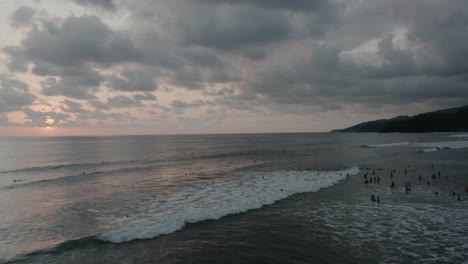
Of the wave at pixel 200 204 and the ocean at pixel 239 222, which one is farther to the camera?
the wave at pixel 200 204

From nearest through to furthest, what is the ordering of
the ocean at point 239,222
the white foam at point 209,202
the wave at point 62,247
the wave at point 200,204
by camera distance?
1. the ocean at point 239,222
2. the wave at point 62,247
3. the wave at point 200,204
4. the white foam at point 209,202

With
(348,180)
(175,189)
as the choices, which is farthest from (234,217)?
(348,180)

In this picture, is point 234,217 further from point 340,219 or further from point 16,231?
point 16,231

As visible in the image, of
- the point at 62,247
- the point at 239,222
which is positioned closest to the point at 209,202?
the point at 239,222

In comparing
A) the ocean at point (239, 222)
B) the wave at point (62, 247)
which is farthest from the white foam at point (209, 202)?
the wave at point (62, 247)

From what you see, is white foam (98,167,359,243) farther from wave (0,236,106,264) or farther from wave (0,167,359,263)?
wave (0,236,106,264)

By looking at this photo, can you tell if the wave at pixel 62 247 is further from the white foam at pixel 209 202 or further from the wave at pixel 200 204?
the white foam at pixel 209 202

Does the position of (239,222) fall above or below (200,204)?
below

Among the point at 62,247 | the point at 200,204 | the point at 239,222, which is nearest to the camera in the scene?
the point at 62,247

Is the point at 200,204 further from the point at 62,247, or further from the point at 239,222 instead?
the point at 62,247

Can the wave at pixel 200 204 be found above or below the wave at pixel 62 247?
above

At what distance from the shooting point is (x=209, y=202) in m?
32.2

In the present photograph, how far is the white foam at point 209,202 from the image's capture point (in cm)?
2376

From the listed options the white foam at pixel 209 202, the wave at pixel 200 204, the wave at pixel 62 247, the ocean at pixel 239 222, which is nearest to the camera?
the ocean at pixel 239 222
